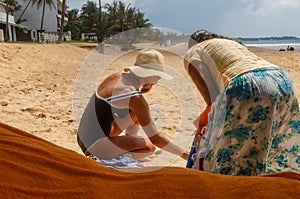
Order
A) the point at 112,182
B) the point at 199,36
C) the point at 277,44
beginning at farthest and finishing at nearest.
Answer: the point at 277,44 < the point at 199,36 < the point at 112,182

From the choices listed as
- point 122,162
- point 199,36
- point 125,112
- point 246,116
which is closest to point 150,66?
point 125,112

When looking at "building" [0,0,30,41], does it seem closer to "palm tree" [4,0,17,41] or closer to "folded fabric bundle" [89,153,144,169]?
"palm tree" [4,0,17,41]

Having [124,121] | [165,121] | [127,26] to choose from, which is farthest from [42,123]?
[127,26]

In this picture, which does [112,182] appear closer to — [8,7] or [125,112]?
[125,112]

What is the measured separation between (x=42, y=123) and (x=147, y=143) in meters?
3.17

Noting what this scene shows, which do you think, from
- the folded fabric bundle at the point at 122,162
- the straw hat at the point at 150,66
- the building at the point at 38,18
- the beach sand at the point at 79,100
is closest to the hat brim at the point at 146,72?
the straw hat at the point at 150,66

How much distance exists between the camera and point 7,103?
628cm

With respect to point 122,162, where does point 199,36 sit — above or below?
above

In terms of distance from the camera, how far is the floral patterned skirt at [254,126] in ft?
5.01

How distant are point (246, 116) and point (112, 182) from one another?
61 centimetres

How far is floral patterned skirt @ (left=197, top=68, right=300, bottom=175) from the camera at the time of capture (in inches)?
60.1

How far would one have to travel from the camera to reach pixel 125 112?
8.21 ft

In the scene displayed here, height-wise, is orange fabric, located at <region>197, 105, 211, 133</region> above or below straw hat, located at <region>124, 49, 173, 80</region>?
below

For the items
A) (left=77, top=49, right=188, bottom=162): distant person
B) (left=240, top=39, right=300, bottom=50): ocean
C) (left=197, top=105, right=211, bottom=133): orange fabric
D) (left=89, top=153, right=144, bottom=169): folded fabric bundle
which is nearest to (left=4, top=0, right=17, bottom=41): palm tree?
(left=240, top=39, right=300, bottom=50): ocean
